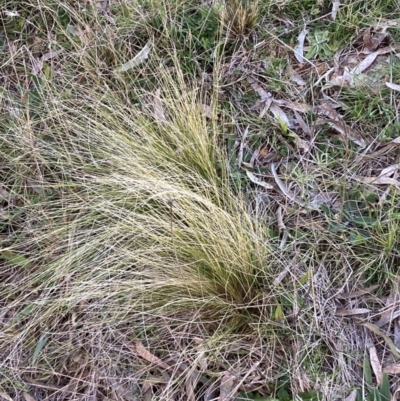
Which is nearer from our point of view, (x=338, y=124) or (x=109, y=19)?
(x=338, y=124)

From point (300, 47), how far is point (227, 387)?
1282mm

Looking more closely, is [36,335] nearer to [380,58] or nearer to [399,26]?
[380,58]

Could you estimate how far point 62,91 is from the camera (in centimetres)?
218

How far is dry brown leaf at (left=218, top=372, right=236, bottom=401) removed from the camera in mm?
1628

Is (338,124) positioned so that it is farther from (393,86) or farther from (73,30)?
(73,30)

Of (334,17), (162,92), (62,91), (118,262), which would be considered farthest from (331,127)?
(62,91)

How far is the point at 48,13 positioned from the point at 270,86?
99 centimetres

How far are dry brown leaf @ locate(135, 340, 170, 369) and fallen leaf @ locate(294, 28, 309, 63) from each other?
1.20 m

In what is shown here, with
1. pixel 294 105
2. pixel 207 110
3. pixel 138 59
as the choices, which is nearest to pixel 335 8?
pixel 294 105

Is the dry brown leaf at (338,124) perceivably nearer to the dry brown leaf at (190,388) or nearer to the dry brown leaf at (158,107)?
the dry brown leaf at (158,107)

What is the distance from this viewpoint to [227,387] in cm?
164

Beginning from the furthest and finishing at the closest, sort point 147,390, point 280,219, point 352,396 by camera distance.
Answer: point 280,219, point 147,390, point 352,396

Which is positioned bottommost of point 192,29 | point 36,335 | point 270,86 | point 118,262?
point 36,335

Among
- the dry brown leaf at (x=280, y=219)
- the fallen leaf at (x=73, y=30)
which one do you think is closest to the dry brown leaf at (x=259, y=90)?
the dry brown leaf at (x=280, y=219)
